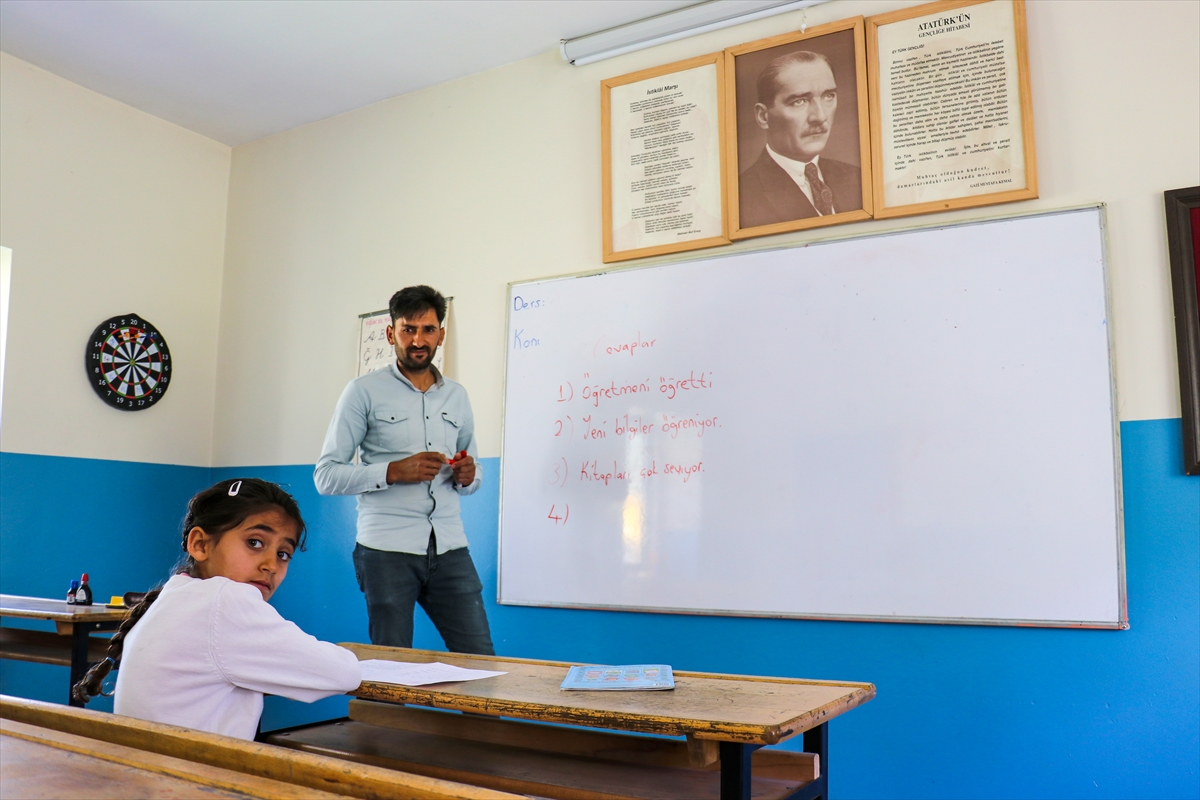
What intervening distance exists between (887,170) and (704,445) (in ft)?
3.47

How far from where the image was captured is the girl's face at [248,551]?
1.49 meters

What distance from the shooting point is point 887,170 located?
110 inches

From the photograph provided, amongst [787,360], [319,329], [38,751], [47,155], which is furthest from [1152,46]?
[47,155]

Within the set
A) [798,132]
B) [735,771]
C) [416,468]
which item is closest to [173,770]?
[735,771]

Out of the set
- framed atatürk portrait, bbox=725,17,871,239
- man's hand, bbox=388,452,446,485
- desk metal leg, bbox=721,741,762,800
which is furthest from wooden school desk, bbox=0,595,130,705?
framed atatürk portrait, bbox=725,17,871,239

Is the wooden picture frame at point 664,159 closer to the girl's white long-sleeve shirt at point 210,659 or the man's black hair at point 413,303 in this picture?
the man's black hair at point 413,303

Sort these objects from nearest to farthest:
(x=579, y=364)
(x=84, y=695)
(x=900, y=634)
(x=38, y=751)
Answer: (x=38, y=751)
(x=84, y=695)
(x=900, y=634)
(x=579, y=364)

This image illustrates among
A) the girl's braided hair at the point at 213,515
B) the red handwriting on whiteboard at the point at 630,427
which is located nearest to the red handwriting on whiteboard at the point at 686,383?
the red handwriting on whiteboard at the point at 630,427

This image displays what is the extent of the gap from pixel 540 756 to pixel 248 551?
0.63 m

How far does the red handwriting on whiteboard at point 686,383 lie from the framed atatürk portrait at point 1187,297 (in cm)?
134

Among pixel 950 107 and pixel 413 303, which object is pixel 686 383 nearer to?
pixel 413 303

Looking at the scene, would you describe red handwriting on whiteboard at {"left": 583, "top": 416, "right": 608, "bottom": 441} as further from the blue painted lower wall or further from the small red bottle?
the small red bottle

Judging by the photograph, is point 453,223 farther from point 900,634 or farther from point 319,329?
point 900,634

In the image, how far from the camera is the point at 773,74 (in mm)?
3033
